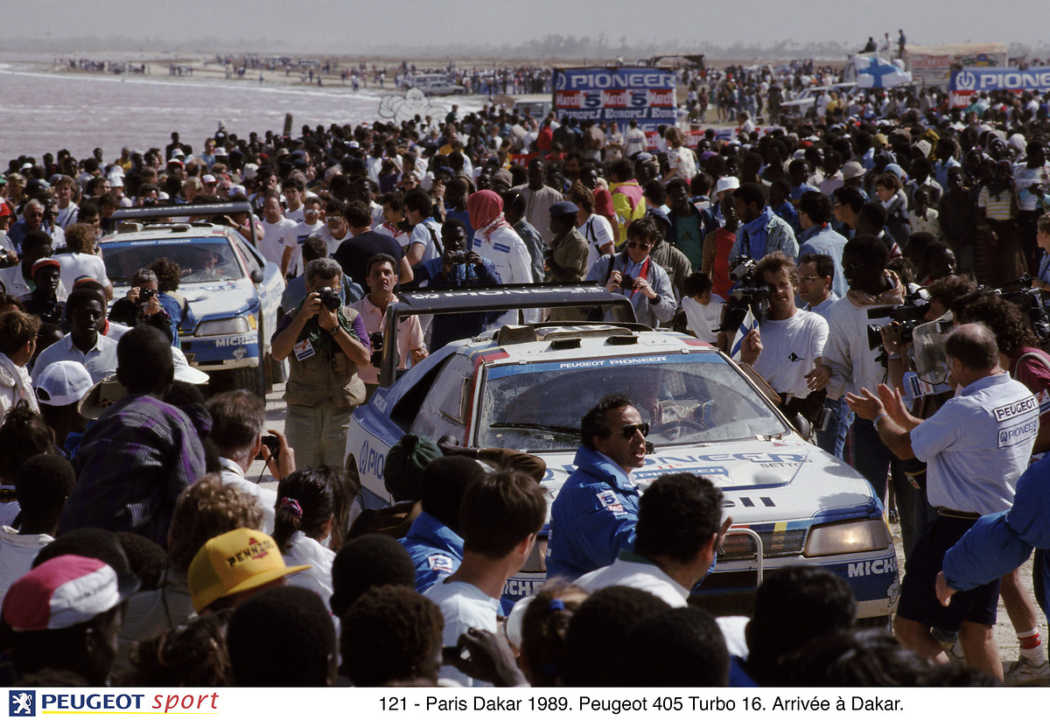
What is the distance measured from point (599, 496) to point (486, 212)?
6.49 meters

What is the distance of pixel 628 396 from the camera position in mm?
6539

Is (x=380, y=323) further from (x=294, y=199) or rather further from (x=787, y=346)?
(x=294, y=199)

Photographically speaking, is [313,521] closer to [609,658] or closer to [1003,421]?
[609,658]

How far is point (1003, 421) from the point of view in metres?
5.46

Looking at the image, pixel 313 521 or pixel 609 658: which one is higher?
pixel 609 658

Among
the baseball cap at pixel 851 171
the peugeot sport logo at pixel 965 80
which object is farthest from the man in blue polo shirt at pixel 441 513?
the peugeot sport logo at pixel 965 80

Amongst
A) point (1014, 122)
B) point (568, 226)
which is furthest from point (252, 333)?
point (1014, 122)

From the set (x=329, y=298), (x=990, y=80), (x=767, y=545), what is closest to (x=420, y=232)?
(x=329, y=298)

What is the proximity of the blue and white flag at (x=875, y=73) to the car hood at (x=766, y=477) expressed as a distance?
4676 cm

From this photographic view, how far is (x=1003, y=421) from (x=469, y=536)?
2542 millimetres

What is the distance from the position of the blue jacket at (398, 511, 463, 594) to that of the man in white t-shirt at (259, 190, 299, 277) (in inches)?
409

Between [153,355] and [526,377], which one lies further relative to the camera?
[526,377]

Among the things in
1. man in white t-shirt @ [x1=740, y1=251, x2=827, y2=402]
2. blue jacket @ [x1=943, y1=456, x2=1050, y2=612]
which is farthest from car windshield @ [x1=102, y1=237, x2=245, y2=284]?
blue jacket @ [x1=943, y1=456, x2=1050, y2=612]

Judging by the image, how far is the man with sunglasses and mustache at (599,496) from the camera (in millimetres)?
4820
